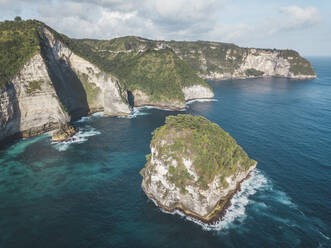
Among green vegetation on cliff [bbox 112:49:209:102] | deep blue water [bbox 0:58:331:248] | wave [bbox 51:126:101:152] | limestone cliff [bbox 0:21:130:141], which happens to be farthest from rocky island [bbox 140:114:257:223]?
green vegetation on cliff [bbox 112:49:209:102]

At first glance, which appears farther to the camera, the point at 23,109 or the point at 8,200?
the point at 23,109

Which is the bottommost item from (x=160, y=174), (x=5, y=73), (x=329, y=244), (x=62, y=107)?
(x=329, y=244)

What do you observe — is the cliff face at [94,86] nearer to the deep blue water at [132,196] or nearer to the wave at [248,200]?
the deep blue water at [132,196]

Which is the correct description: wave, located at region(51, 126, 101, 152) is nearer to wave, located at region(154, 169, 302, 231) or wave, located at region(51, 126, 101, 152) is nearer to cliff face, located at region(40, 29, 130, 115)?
cliff face, located at region(40, 29, 130, 115)

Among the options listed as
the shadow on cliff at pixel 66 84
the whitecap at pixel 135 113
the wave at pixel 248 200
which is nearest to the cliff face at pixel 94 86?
the shadow on cliff at pixel 66 84

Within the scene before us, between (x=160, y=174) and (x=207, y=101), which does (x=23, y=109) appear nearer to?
(x=160, y=174)

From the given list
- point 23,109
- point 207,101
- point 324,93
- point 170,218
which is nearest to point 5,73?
point 23,109
